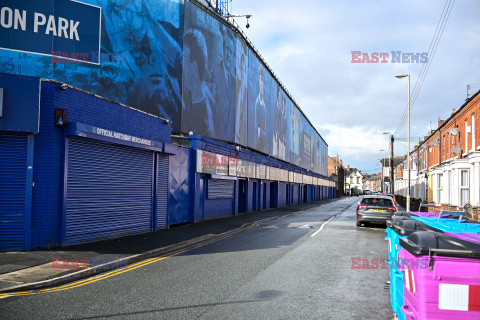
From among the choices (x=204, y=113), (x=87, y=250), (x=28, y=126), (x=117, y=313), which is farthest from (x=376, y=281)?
(x=204, y=113)

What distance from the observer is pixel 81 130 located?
1112cm

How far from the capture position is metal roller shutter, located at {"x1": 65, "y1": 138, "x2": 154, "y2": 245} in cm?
1149

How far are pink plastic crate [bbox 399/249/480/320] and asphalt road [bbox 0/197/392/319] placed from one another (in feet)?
7.61

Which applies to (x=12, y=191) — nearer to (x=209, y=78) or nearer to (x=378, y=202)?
(x=378, y=202)

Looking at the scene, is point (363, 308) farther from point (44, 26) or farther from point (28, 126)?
point (44, 26)

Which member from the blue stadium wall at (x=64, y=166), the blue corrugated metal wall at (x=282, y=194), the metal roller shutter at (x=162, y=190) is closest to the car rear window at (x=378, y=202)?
the metal roller shutter at (x=162, y=190)

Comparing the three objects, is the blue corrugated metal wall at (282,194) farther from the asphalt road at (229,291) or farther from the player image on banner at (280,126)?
the asphalt road at (229,291)

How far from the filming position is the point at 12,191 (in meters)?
10.2

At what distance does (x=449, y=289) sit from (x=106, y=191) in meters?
11.6

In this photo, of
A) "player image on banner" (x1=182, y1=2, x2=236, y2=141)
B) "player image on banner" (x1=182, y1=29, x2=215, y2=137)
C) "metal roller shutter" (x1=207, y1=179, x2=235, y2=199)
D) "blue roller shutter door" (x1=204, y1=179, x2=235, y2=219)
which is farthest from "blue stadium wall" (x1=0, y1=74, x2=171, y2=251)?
"player image on banner" (x1=182, y1=2, x2=236, y2=141)

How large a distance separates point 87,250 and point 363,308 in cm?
780

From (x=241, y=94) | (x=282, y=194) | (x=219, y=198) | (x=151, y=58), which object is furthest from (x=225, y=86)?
(x=282, y=194)

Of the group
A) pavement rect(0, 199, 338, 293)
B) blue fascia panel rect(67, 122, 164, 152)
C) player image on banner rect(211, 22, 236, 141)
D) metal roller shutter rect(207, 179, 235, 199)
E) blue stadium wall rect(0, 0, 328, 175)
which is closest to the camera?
pavement rect(0, 199, 338, 293)

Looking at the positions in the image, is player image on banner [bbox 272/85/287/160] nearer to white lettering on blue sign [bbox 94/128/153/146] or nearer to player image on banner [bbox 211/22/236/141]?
player image on banner [bbox 211/22/236/141]
